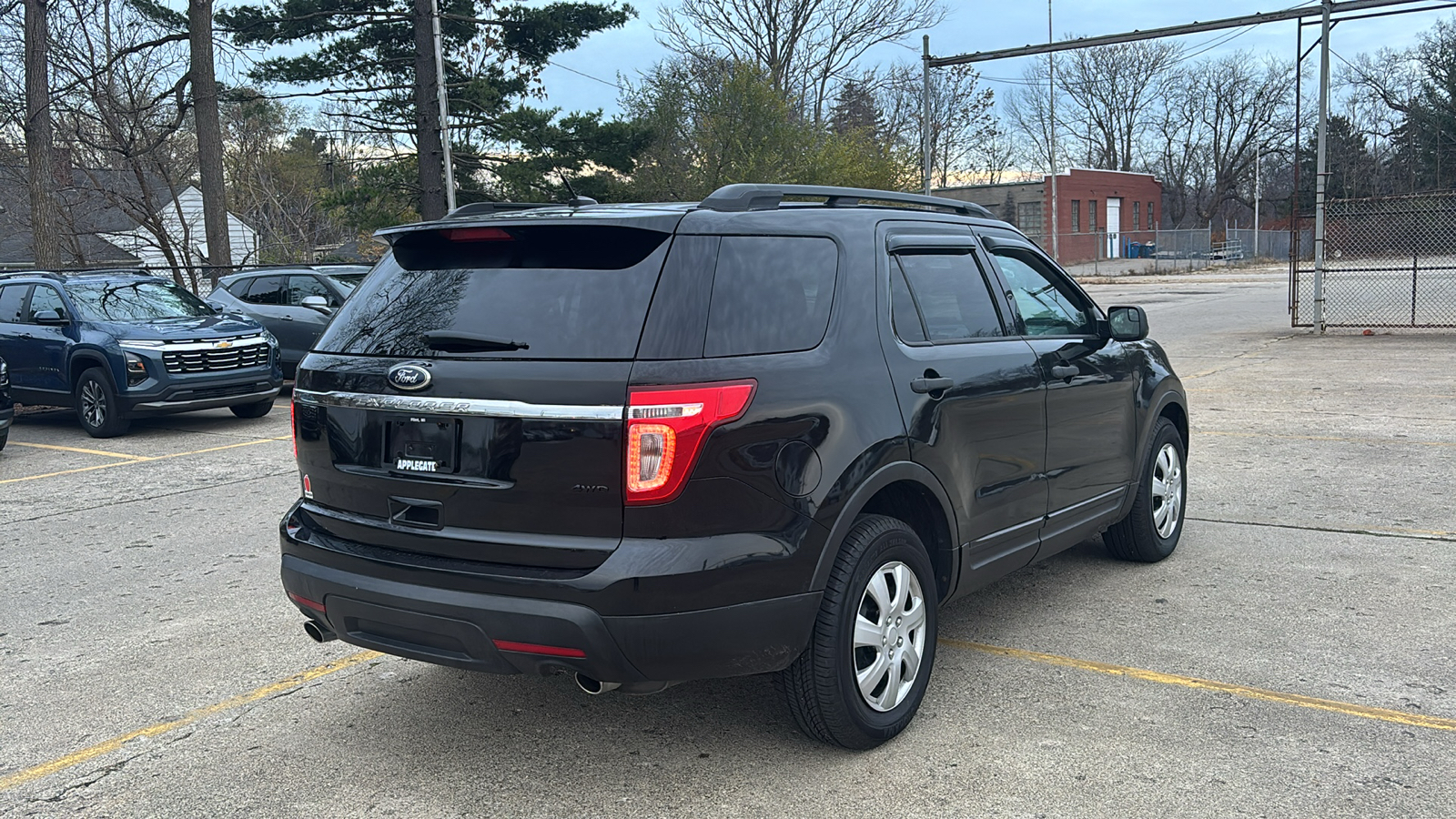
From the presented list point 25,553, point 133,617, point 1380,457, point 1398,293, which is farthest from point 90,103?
point 1398,293

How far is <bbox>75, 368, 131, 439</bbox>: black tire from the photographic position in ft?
38.6

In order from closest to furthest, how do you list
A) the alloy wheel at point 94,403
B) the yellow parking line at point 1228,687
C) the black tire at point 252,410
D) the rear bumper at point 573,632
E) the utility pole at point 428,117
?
the rear bumper at point 573,632, the yellow parking line at point 1228,687, the alloy wheel at point 94,403, the black tire at point 252,410, the utility pole at point 428,117

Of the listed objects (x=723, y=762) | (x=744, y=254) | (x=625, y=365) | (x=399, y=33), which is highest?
(x=399, y=33)

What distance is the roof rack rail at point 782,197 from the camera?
357cm

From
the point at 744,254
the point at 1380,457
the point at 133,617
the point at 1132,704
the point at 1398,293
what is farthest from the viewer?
the point at 1398,293

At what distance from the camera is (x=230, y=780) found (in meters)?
3.59

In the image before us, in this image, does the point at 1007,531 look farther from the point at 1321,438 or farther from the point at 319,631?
the point at 1321,438

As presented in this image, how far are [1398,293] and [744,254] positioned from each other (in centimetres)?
3410

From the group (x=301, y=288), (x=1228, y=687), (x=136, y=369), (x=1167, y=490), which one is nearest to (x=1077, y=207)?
(x=301, y=288)

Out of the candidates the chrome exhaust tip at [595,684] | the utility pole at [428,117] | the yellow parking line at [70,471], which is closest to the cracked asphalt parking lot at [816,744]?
the chrome exhaust tip at [595,684]

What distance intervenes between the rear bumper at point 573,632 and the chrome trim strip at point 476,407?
1.69ft

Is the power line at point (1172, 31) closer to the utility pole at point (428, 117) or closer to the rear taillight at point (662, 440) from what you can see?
the utility pole at point (428, 117)

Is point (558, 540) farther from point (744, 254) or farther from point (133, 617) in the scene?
point (133, 617)

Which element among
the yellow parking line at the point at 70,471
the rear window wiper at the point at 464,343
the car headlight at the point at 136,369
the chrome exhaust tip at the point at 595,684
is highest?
the rear window wiper at the point at 464,343
